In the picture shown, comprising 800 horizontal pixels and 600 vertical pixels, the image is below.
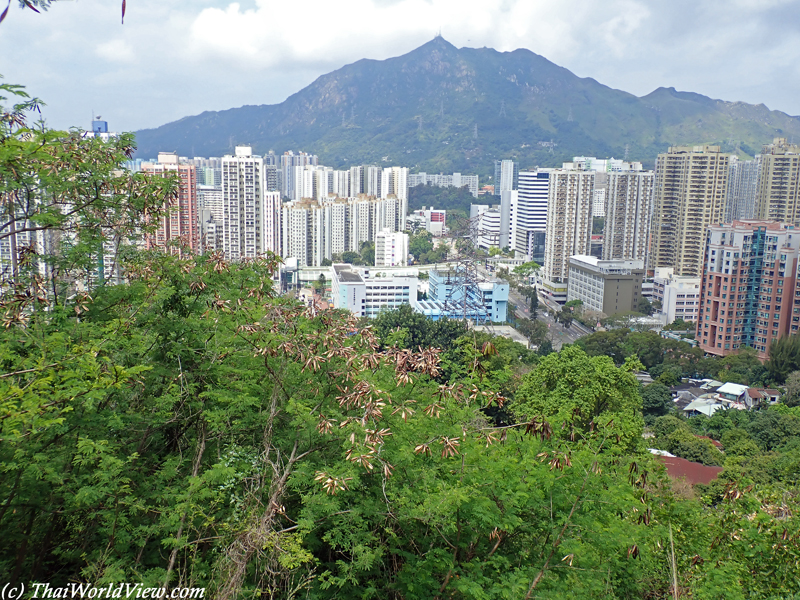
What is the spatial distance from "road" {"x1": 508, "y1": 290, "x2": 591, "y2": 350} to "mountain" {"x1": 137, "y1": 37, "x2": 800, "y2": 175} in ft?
143

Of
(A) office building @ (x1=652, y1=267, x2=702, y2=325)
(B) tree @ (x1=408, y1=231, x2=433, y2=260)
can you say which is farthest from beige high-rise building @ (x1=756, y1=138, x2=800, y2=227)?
(B) tree @ (x1=408, y1=231, x2=433, y2=260)

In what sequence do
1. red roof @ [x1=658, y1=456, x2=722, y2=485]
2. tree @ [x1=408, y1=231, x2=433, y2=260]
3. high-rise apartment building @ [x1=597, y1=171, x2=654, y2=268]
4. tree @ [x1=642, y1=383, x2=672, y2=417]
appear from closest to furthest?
red roof @ [x1=658, y1=456, x2=722, y2=485] < tree @ [x1=642, y1=383, x2=672, y2=417] < high-rise apartment building @ [x1=597, y1=171, x2=654, y2=268] < tree @ [x1=408, y1=231, x2=433, y2=260]

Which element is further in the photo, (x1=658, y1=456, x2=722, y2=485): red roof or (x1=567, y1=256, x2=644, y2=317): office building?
(x1=567, y1=256, x2=644, y2=317): office building

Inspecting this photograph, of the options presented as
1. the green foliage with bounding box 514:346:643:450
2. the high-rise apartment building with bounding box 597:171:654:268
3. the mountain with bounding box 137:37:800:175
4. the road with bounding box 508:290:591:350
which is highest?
the mountain with bounding box 137:37:800:175

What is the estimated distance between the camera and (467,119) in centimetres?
8344

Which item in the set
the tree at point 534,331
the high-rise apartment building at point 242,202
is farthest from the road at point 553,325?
the high-rise apartment building at point 242,202

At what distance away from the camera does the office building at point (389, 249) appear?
3228cm

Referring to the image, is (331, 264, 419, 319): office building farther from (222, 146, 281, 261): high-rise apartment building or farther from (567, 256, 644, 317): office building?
(567, 256, 644, 317): office building

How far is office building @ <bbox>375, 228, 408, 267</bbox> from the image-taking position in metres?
32.3

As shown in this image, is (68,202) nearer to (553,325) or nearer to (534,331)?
(534,331)

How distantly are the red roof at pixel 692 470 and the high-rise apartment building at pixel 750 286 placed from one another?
1108 cm

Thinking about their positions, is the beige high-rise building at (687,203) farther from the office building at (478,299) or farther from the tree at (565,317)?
the office building at (478,299)

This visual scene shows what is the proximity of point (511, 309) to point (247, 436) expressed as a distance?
2246cm

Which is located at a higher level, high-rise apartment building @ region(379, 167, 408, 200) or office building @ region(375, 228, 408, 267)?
high-rise apartment building @ region(379, 167, 408, 200)
